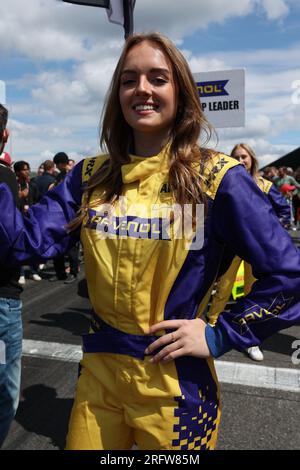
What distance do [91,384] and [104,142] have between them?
0.87 metres

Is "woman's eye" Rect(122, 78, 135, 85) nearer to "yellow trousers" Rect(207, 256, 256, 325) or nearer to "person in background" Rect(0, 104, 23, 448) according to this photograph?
"person in background" Rect(0, 104, 23, 448)

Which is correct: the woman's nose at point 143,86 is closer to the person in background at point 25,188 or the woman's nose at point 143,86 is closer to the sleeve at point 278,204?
the sleeve at point 278,204

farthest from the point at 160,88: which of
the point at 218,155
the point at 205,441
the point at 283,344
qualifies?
the point at 283,344

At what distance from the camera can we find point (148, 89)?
55.6 inches

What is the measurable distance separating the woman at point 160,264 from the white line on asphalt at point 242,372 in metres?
2.32

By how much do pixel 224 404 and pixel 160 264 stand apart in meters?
2.30

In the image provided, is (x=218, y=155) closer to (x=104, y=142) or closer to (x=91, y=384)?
(x=104, y=142)

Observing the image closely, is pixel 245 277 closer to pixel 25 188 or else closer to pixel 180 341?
pixel 180 341

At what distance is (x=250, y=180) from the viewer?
4.37 feet

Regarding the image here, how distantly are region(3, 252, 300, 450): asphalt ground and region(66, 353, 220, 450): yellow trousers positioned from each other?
155 cm

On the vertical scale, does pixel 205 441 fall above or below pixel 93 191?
below

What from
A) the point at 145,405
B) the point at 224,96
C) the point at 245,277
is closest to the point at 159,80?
the point at 145,405

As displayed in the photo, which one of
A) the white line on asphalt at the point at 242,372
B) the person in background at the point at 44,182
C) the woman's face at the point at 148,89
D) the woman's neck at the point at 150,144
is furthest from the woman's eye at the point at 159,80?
the person in background at the point at 44,182

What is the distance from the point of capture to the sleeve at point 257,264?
1.27m
